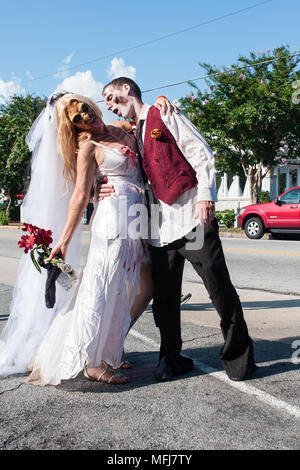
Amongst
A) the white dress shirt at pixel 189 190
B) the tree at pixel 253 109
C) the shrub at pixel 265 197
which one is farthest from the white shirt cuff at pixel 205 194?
the shrub at pixel 265 197

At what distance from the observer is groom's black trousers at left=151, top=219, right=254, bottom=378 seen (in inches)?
131

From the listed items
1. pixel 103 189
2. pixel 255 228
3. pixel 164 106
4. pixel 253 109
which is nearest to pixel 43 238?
pixel 103 189

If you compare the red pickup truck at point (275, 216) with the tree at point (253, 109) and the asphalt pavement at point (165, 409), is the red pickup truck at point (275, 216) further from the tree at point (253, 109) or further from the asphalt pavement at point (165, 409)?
the asphalt pavement at point (165, 409)

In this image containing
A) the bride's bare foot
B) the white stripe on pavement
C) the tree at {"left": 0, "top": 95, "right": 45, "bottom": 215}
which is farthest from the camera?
the tree at {"left": 0, "top": 95, "right": 45, "bottom": 215}

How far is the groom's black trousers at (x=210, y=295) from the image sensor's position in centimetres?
333

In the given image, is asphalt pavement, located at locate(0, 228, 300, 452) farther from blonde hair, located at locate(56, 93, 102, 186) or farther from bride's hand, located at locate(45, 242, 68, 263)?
blonde hair, located at locate(56, 93, 102, 186)

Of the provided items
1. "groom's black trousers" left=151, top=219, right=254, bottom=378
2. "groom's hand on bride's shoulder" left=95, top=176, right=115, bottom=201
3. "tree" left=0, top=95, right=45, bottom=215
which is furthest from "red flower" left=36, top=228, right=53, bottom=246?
"tree" left=0, top=95, right=45, bottom=215

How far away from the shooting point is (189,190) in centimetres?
340

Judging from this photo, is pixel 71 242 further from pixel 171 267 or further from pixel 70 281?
pixel 171 267

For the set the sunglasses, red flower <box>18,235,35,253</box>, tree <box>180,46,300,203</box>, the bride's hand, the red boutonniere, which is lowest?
the bride's hand

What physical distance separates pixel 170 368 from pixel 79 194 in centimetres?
134

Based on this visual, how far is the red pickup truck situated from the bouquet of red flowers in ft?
44.3

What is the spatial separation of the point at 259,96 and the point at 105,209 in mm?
17045

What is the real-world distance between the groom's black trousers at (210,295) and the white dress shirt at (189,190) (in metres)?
0.09
